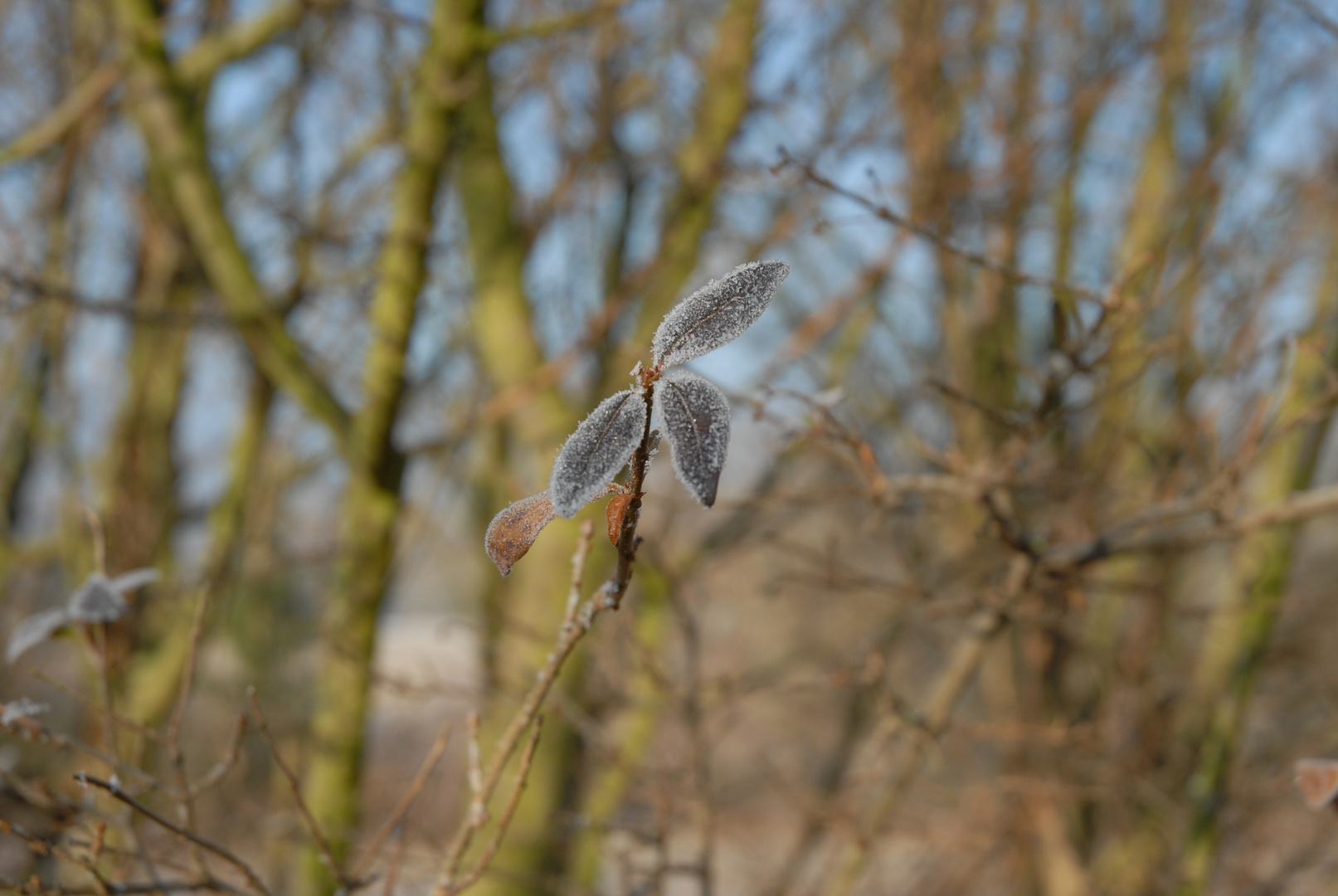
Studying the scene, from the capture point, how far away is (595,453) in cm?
60

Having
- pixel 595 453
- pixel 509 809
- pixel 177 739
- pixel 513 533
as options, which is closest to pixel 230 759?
pixel 177 739

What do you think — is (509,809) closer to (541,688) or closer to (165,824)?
(541,688)

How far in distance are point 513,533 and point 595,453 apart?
114mm

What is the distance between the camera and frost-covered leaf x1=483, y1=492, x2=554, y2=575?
66 cm

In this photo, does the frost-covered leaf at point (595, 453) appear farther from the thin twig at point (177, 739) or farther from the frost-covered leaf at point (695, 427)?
the thin twig at point (177, 739)

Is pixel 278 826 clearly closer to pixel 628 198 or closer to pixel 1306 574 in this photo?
pixel 628 198

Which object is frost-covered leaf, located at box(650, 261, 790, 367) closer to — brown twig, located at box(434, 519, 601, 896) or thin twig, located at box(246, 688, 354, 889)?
brown twig, located at box(434, 519, 601, 896)

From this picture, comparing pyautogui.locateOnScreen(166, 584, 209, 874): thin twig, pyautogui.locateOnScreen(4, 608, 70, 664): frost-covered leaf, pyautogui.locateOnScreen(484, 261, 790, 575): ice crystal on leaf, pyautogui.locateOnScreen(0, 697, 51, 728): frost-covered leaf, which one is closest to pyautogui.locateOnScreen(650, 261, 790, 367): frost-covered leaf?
pyautogui.locateOnScreen(484, 261, 790, 575): ice crystal on leaf

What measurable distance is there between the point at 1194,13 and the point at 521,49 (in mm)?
3034

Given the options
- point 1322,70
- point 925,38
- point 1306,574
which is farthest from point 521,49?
point 1306,574

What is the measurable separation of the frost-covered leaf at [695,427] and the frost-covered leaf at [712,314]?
0.02m

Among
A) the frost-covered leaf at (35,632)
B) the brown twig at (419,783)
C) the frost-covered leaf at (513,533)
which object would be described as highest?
the frost-covered leaf at (35,632)

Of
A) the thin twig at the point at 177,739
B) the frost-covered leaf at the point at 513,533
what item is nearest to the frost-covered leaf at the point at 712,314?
the frost-covered leaf at the point at 513,533

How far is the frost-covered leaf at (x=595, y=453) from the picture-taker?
58 centimetres
